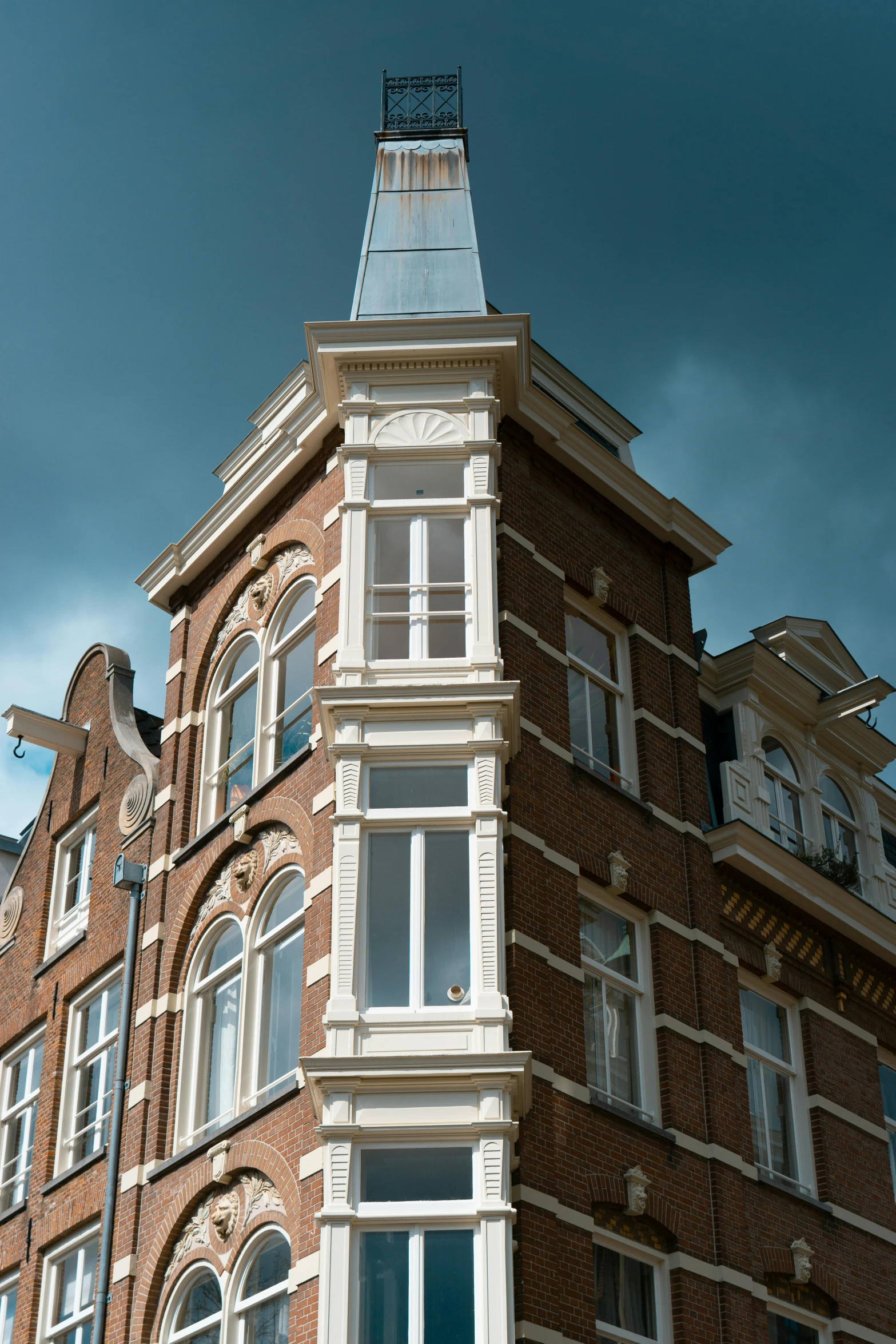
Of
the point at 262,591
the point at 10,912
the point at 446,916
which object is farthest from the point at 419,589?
the point at 10,912

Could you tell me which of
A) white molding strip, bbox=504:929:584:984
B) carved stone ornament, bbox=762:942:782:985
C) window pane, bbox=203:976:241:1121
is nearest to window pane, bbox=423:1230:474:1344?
white molding strip, bbox=504:929:584:984

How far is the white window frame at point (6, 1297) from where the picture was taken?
72.0ft

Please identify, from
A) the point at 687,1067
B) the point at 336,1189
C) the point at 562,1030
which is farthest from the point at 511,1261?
the point at 687,1067

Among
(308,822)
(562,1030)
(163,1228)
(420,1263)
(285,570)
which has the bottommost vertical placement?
(420,1263)

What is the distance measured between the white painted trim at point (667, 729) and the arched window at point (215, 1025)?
5.58 meters

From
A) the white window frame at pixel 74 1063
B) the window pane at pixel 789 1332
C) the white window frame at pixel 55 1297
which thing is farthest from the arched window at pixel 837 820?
the white window frame at pixel 55 1297

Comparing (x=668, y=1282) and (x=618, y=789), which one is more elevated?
(x=618, y=789)

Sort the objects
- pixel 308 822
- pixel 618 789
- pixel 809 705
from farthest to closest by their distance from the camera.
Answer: pixel 809 705
pixel 618 789
pixel 308 822

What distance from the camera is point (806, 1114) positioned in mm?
21172

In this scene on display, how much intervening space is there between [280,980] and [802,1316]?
703 cm

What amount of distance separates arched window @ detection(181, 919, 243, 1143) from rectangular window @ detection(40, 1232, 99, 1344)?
2683 mm

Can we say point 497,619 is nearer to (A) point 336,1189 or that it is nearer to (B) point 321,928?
(B) point 321,928

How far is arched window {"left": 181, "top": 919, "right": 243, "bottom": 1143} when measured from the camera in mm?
18891

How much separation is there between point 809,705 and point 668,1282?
9.58 m
